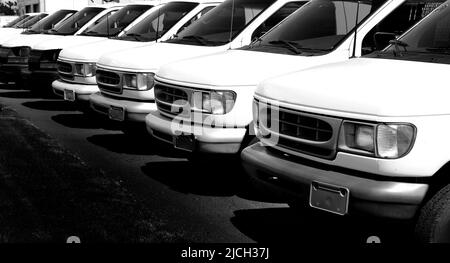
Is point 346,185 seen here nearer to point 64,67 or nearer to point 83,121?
point 64,67

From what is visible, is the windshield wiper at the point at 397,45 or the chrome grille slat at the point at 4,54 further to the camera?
the chrome grille slat at the point at 4,54

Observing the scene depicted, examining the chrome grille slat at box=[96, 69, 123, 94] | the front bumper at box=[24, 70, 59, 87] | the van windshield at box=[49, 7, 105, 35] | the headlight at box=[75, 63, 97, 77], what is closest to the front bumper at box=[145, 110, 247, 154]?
the chrome grille slat at box=[96, 69, 123, 94]

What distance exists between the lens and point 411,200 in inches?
117

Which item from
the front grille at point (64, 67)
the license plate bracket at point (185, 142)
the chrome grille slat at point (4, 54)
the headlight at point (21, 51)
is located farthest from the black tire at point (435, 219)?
the chrome grille slat at point (4, 54)

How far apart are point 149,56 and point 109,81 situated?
0.67 meters

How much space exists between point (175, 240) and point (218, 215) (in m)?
0.68

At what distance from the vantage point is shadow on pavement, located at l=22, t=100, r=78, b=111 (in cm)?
1010

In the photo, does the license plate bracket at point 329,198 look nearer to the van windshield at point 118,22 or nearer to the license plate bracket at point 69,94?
the license plate bracket at point 69,94

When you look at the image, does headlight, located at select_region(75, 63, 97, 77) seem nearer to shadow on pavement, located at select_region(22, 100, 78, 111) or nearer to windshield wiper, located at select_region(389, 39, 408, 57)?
shadow on pavement, located at select_region(22, 100, 78, 111)

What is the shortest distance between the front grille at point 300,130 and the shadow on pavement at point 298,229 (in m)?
0.56

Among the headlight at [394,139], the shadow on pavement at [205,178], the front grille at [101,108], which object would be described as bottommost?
the shadow on pavement at [205,178]

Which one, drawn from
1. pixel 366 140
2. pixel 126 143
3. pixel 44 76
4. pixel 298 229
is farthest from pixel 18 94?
pixel 366 140

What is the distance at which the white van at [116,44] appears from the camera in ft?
26.4
